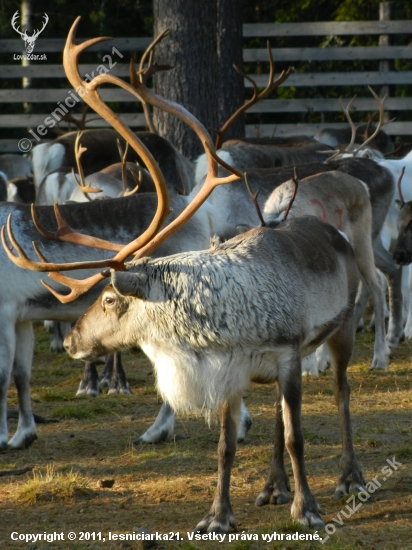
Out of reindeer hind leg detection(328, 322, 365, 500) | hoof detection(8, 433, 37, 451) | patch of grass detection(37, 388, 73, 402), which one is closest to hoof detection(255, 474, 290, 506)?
reindeer hind leg detection(328, 322, 365, 500)

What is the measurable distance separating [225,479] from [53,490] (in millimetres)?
1021

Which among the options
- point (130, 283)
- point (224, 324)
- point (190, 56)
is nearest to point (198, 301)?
point (224, 324)

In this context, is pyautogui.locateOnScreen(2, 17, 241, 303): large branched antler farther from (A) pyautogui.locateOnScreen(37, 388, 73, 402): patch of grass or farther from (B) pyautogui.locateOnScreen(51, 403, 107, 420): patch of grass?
(A) pyautogui.locateOnScreen(37, 388, 73, 402): patch of grass

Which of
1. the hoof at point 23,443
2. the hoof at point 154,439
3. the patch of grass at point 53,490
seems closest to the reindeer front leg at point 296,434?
the patch of grass at point 53,490

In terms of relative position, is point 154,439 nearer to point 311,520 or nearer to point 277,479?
point 277,479

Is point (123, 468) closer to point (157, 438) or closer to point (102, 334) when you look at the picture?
point (157, 438)

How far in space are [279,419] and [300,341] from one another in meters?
0.50

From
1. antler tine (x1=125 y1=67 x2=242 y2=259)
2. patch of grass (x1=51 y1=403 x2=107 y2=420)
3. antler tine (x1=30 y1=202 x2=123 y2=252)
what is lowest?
patch of grass (x1=51 y1=403 x2=107 y2=420)

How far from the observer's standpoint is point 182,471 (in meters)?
4.72

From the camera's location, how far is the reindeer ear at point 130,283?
145 inches

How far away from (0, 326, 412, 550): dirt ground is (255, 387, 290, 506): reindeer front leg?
6cm

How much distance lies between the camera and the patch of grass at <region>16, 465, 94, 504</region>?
14.2ft

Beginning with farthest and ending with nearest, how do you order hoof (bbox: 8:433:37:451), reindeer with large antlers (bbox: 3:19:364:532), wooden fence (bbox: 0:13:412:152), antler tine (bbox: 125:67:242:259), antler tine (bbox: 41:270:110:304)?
wooden fence (bbox: 0:13:412:152)
hoof (bbox: 8:433:37:451)
antler tine (bbox: 125:67:242:259)
antler tine (bbox: 41:270:110:304)
reindeer with large antlers (bbox: 3:19:364:532)

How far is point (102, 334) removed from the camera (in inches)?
157
